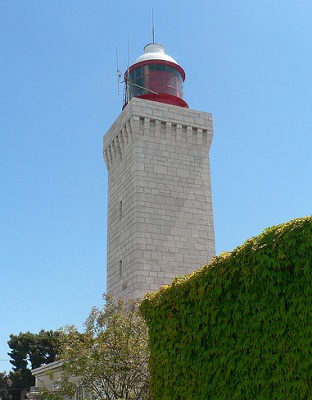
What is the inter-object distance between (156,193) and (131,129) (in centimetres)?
294

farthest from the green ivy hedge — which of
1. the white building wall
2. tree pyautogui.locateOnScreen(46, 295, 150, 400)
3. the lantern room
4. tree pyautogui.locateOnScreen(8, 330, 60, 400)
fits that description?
tree pyautogui.locateOnScreen(8, 330, 60, 400)

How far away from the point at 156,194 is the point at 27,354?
1226 inches

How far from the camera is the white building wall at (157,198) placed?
1983 cm

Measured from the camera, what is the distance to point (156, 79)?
24312mm

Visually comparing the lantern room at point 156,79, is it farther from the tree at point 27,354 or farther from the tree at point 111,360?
the tree at point 27,354

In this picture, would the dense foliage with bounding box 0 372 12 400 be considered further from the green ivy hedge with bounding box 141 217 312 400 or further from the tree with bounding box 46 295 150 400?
the green ivy hedge with bounding box 141 217 312 400

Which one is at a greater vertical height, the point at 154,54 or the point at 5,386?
the point at 154,54

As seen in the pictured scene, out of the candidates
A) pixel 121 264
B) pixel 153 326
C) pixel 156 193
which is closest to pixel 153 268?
pixel 121 264

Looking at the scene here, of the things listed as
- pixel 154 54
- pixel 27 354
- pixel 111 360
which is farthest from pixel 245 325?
pixel 27 354

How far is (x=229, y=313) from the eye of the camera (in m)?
8.43

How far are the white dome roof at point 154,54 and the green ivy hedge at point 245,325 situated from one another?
17.0 metres

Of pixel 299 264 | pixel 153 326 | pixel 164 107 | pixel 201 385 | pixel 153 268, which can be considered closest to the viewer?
pixel 299 264

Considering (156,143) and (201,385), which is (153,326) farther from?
(156,143)

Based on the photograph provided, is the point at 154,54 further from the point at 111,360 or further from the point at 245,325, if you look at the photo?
the point at 245,325
